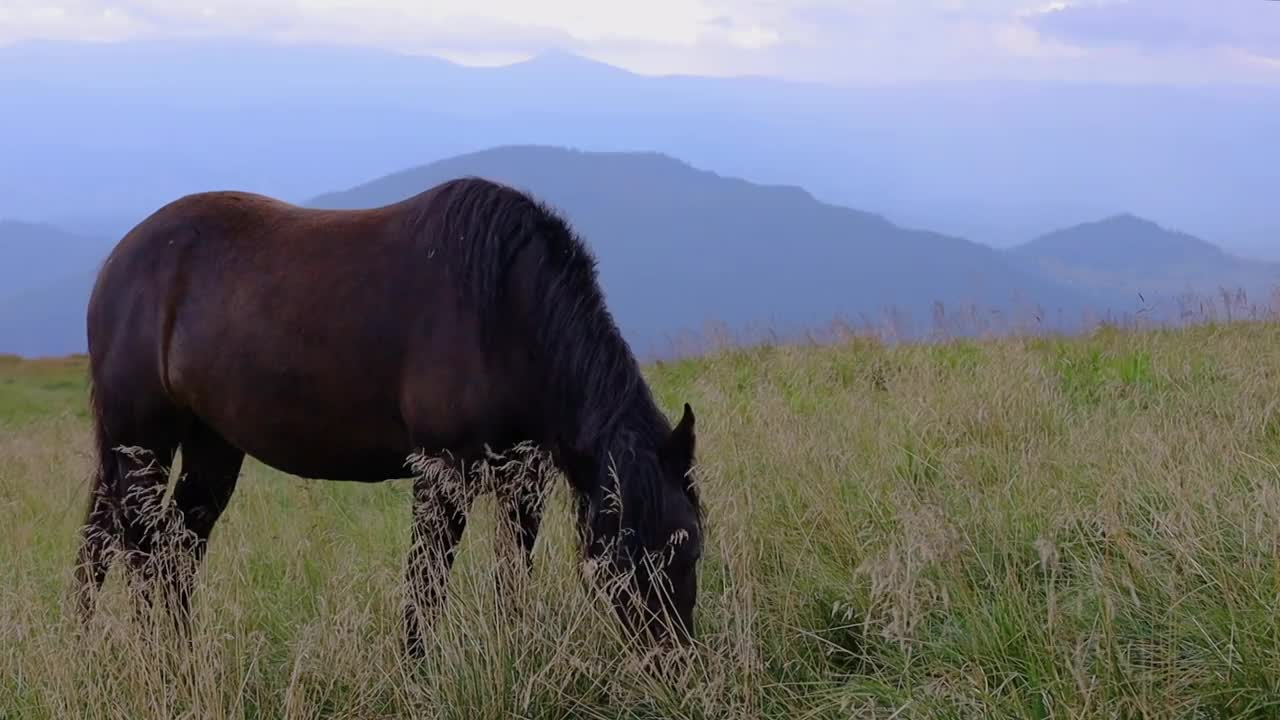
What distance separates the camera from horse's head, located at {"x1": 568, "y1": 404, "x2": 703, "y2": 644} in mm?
3299

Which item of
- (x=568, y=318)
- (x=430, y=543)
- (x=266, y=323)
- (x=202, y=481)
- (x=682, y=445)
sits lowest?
(x=202, y=481)

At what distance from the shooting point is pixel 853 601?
3.64 meters

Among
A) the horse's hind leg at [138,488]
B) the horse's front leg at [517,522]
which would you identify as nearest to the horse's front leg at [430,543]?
the horse's front leg at [517,522]

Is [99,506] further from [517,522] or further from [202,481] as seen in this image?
[517,522]

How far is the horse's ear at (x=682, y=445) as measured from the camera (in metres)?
3.46

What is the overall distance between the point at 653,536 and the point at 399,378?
3.96 feet

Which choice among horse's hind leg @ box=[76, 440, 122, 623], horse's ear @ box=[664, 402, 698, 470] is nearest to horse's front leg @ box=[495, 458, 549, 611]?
horse's ear @ box=[664, 402, 698, 470]

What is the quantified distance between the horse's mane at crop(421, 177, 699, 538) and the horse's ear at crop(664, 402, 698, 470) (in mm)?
60

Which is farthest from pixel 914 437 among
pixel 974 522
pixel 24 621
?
pixel 24 621

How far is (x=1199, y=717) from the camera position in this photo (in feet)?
8.45

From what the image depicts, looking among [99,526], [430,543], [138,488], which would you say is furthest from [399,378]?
[99,526]

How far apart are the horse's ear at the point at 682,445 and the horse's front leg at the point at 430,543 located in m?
0.74

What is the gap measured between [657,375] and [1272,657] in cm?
798

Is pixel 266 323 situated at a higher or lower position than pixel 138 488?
higher
